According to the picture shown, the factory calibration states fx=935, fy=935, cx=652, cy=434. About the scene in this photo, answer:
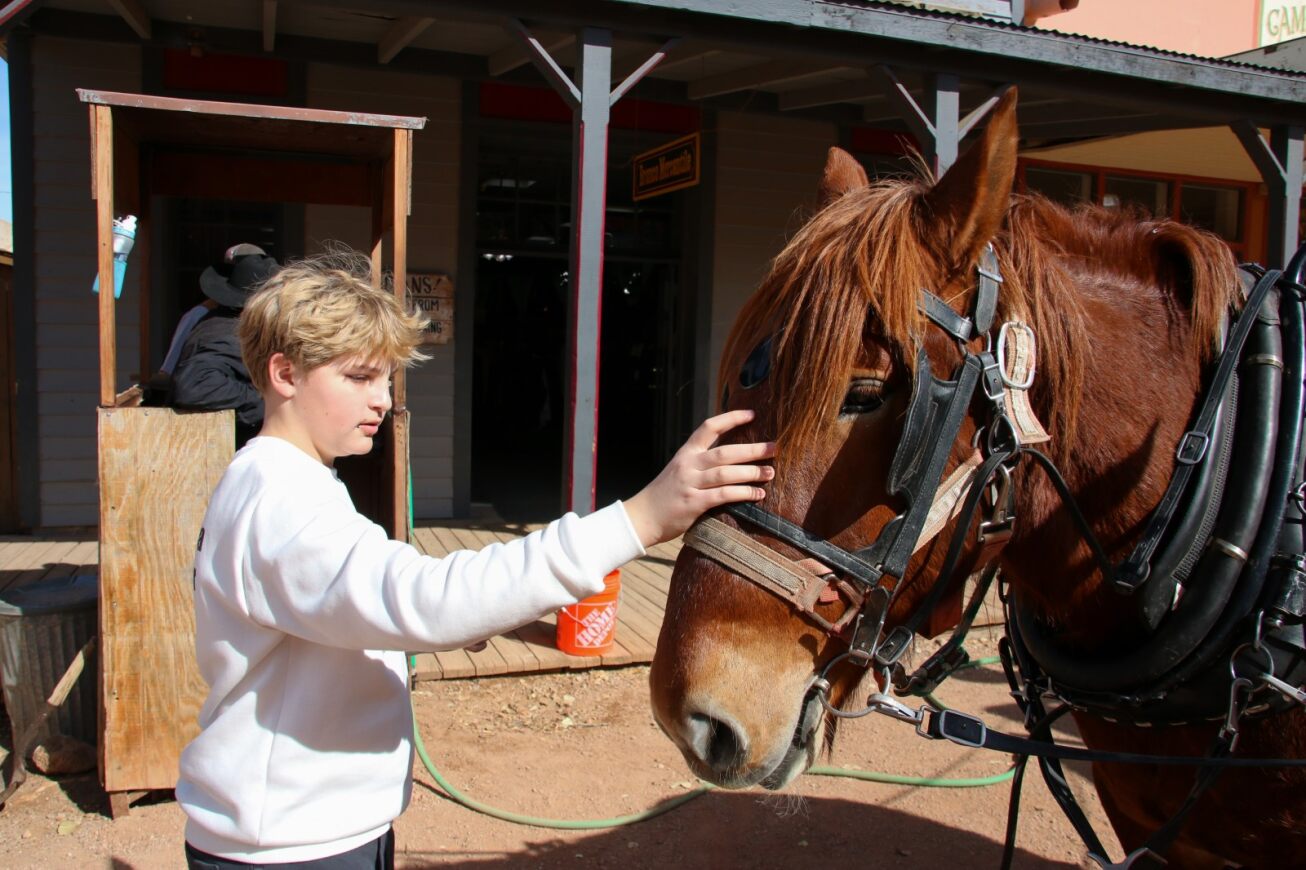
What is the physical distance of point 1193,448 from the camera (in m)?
1.49

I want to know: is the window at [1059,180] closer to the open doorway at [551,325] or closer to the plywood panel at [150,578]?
the open doorway at [551,325]

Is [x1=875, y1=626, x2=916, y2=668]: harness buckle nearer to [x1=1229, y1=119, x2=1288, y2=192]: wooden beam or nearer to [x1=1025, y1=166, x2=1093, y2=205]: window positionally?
[x1=1229, y1=119, x2=1288, y2=192]: wooden beam

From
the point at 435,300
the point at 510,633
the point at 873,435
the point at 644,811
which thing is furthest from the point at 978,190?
the point at 435,300

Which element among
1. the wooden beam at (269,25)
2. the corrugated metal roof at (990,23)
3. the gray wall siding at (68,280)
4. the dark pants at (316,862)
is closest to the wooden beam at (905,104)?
the corrugated metal roof at (990,23)

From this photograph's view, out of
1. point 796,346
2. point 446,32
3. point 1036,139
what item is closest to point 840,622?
point 796,346

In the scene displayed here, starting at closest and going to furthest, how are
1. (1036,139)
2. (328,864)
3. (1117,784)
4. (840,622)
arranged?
(840,622) < (328,864) < (1117,784) < (1036,139)

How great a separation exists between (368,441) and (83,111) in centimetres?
621

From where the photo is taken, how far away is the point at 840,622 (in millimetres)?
1362

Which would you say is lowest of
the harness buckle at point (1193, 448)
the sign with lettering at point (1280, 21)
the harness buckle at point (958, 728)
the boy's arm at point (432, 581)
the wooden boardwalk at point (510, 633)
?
the wooden boardwalk at point (510, 633)

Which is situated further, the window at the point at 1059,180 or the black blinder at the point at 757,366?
the window at the point at 1059,180

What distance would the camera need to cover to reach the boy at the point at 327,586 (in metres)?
1.32

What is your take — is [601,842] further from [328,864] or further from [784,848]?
[328,864]

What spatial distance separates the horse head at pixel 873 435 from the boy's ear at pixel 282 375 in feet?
2.34

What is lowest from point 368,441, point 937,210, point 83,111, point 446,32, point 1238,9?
point 368,441
